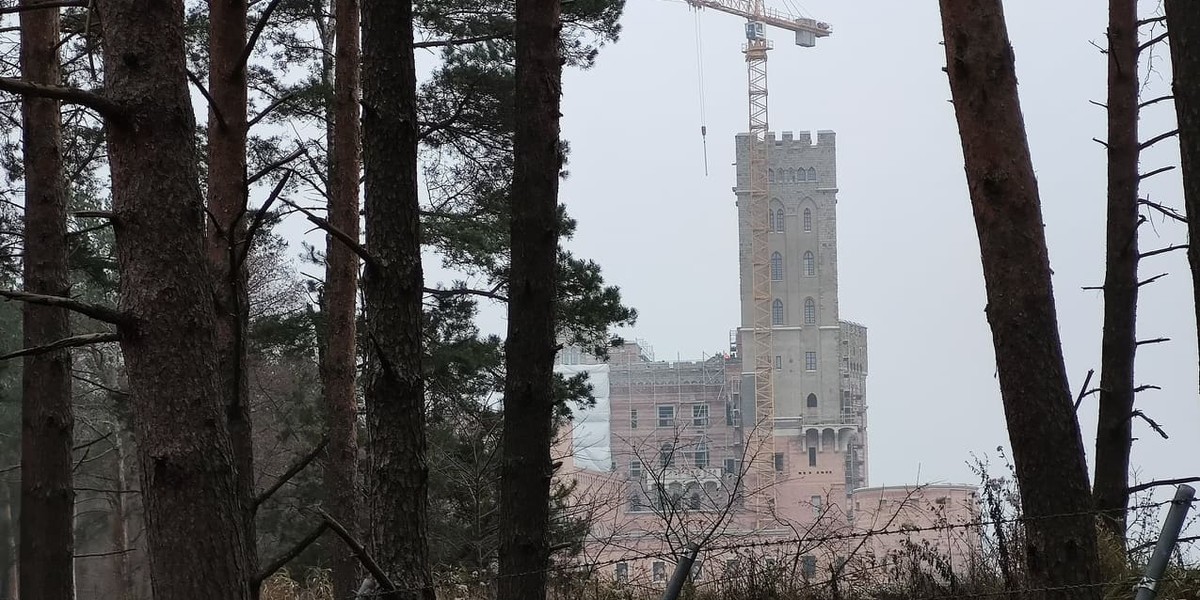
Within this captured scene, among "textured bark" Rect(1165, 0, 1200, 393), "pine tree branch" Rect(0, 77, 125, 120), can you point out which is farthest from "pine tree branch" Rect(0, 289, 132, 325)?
"textured bark" Rect(1165, 0, 1200, 393)

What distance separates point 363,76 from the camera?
353 cm

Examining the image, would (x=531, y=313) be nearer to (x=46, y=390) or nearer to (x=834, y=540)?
(x=834, y=540)

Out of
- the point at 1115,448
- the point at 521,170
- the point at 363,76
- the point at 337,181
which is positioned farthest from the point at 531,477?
the point at 337,181

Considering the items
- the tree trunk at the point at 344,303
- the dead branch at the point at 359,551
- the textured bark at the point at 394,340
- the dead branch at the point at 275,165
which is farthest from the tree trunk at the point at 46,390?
the dead branch at the point at 359,551

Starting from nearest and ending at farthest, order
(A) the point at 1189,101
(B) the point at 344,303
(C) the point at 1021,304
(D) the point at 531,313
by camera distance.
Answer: (A) the point at 1189,101 → (C) the point at 1021,304 → (D) the point at 531,313 → (B) the point at 344,303

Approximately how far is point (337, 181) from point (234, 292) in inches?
266

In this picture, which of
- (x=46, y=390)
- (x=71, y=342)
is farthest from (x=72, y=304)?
(x=46, y=390)

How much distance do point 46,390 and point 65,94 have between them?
4518mm

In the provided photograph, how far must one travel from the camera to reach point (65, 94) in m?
2.05

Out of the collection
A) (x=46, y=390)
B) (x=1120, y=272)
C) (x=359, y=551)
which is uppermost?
(x=1120, y=272)

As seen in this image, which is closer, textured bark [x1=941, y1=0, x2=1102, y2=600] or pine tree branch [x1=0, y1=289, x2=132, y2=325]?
pine tree branch [x1=0, y1=289, x2=132, y2=325]

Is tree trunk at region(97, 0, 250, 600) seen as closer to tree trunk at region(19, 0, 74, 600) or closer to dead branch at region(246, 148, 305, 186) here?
dead branch at region(246, 148, 305, 186)

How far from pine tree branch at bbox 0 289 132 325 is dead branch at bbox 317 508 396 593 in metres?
0.52

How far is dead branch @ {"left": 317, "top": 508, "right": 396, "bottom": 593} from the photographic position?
239 centimetres
